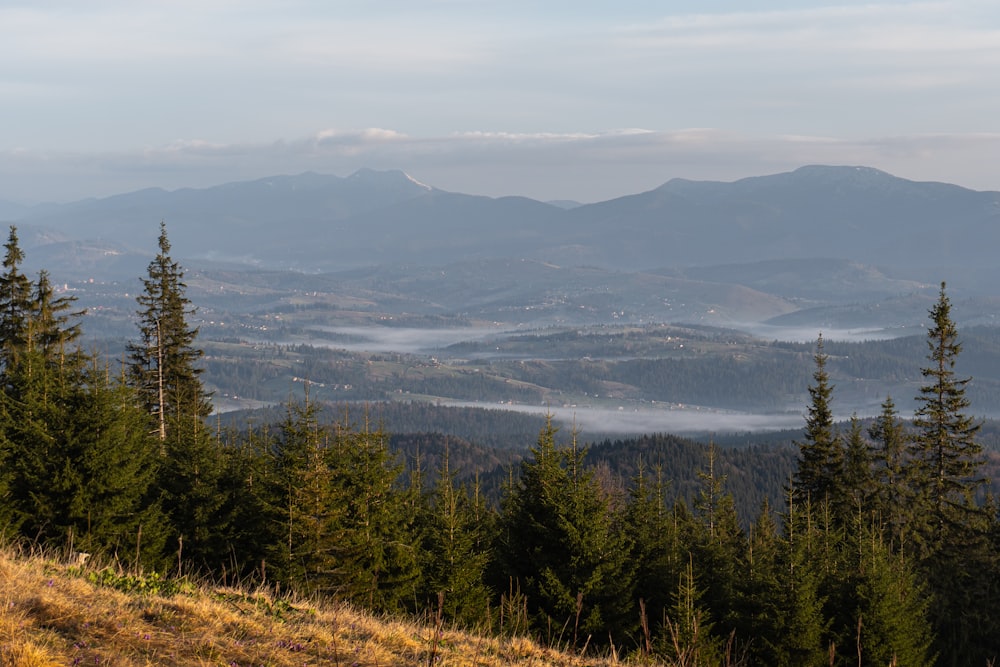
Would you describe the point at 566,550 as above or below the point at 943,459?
above

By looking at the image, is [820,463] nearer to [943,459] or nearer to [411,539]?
[943,459]

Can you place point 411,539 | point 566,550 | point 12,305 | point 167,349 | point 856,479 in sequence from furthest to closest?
point 167,349 → point 856,479 → point 12,305 → point 411,539 → point 566,550

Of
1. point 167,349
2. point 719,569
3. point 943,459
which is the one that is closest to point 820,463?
point 943,459

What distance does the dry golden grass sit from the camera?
34.0 feet

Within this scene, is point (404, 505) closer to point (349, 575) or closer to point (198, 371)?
point (349, 575)

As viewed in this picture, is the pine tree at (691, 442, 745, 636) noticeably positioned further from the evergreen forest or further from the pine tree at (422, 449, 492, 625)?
the pine tree at (422, 449, 492, 625)

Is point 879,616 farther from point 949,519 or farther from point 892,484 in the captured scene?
point 892,484

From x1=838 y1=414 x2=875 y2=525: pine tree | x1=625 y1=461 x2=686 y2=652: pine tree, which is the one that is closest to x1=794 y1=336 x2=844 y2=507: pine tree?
x1=838 y1=414 x2=875 y2=525: pine tree

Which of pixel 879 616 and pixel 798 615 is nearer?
pixel 798 615

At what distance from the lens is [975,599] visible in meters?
43.0

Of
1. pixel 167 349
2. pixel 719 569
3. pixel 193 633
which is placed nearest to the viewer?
pixel 193 633

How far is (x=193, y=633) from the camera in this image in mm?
11500

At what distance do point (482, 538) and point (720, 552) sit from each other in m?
9.96

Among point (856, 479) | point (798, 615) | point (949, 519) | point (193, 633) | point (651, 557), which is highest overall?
point (193, 633)
